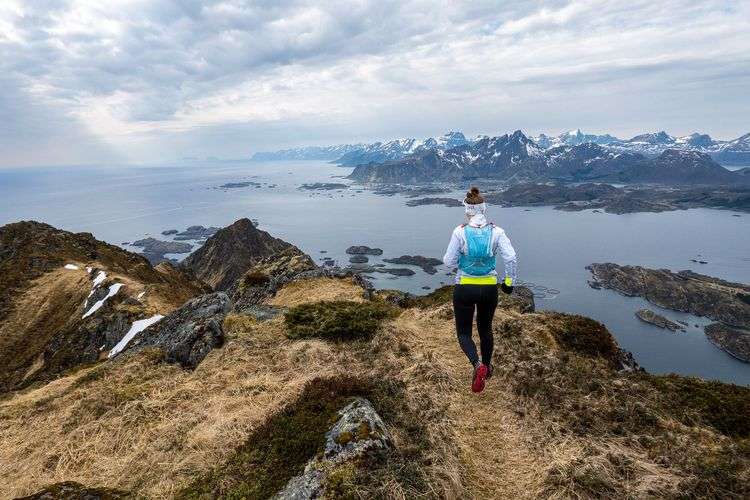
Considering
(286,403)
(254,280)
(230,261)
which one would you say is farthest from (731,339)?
(230,261)

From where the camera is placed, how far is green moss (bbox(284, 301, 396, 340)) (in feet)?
53.8

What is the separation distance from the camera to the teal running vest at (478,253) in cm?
985

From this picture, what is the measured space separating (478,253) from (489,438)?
4.71 m

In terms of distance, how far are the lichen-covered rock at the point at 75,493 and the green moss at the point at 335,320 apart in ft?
28.5

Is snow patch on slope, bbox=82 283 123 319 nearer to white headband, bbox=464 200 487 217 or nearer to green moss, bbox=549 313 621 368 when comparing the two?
green moss, bbox=549 313 621 368

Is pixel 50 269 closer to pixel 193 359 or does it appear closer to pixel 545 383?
pixel 193 359

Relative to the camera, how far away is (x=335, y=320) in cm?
1742

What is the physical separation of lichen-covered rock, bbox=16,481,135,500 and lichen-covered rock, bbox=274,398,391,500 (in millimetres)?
3508

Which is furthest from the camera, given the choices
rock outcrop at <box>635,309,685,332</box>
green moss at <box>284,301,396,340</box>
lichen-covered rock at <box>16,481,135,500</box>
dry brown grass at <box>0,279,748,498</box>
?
rock outcrop at <box>635,309,685,332</box>

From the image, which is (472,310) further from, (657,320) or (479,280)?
(657,320)

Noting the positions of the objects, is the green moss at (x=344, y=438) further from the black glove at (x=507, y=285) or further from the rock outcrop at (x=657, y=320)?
the rock outcrop at (x=657, y=320)

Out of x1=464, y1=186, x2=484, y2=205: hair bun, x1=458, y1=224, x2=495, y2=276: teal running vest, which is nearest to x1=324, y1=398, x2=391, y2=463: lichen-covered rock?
x1=458, y1=224, x2=495, y2=276: teal running vest

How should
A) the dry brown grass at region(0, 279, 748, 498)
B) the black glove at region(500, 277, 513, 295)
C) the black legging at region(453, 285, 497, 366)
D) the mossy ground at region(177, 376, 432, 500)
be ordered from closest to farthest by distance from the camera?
1. the mossy ground at region(177, 376, 432, 500)
2. the dry brown grass at region(0, 279, 748, 498)
3. the black glove at region(500, 277, 513, 295)
4. the black legging at region(453, 285, 497, 366)

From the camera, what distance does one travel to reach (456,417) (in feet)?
34.8
